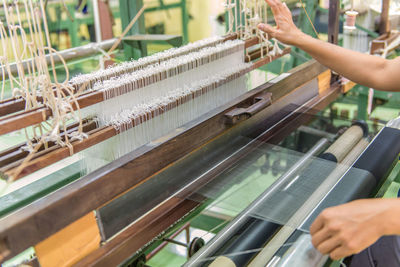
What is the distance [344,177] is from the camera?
4.19 feet

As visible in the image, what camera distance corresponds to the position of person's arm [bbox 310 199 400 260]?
80cm

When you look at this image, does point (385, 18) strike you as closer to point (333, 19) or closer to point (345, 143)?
point (333, 19)

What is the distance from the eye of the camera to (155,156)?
1.02 meters

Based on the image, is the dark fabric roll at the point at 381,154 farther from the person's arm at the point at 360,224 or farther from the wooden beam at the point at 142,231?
the person's arm at the point at 360,224

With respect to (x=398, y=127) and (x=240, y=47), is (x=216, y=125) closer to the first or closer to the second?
(x=240, y=47)

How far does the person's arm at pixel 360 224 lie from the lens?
0.80 metres

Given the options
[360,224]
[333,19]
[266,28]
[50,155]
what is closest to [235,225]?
[360,224]

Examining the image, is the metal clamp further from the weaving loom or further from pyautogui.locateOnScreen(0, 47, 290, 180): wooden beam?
pyautogui.locateOnScreen(0, 47, 290, 180): wooden beam

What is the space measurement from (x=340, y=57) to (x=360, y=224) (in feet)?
2.50

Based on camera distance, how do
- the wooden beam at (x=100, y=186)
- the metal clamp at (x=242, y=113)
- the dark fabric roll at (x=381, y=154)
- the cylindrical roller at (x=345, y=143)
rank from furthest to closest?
the cylindrical roller at (x=345, y=143) < the dark fabric roll at (x=381, y=154) < the metal clamp at (x=242, y=113) < the wooden beam at (x=100, y=186)

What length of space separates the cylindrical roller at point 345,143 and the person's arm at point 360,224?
2.24ft

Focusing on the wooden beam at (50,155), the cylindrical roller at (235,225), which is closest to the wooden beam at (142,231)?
the cylindrical roller at (235,225)

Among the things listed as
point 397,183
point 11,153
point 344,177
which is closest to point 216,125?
point 344,177

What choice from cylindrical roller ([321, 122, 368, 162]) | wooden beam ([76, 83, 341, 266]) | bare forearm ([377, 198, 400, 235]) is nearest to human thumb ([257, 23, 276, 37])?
wooden beam ([76, 83, 341, 266])
